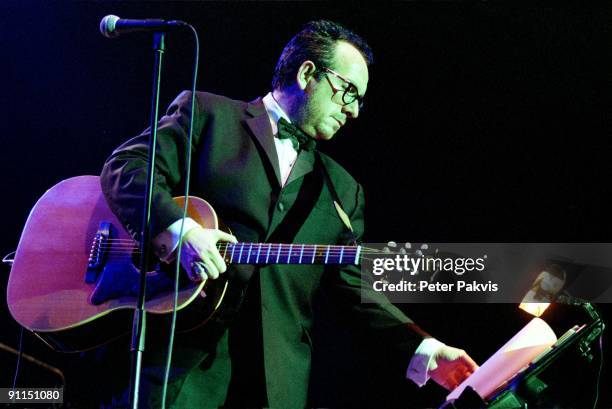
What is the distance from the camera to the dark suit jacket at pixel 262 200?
2.35 metres

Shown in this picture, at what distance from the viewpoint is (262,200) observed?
2.49 metres

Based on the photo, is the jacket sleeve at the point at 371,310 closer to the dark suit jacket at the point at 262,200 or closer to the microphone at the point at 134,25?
the dark suit jacket at the point at 262,200

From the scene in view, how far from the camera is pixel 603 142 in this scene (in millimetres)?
3471

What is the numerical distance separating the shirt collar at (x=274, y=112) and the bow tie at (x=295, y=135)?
0.03 meters

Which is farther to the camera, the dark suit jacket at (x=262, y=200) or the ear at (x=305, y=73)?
the ear at (x=305, y=73)

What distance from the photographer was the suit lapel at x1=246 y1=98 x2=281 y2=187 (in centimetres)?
258

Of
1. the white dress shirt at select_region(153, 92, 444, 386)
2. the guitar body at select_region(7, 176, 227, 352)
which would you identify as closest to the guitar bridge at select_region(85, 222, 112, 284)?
the guitar body at select_region(7, 176, 227, 352)

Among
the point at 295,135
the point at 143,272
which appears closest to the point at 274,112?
the point at 295,135

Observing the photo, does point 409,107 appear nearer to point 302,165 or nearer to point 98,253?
point 302,165

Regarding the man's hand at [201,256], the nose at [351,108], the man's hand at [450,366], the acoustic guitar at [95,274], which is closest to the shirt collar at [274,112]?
the nose at [351,108]

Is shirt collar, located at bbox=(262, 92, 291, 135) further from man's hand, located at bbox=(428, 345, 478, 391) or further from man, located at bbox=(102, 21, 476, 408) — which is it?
man's hand, located at bbox=(428, 345, 478, 391)

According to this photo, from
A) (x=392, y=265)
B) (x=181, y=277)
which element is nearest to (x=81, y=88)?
(x=181, y=277)

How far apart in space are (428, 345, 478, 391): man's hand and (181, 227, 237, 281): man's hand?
971 millimetres

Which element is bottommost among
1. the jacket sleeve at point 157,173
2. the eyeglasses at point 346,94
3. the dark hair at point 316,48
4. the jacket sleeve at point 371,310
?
the jacket sleeve at point 371,310
